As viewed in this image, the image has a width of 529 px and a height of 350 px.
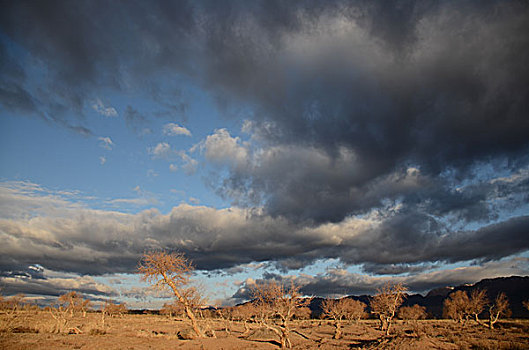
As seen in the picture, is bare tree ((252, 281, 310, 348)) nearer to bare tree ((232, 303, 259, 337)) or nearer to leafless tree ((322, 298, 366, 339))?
bare tree ((232, 303, 259, 337))

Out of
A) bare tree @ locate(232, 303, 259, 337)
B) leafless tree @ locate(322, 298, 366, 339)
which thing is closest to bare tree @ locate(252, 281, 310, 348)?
Answer: bare tree @ locate(232, 303, 259, 337)

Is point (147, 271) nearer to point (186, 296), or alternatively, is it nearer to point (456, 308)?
point (186, 296)

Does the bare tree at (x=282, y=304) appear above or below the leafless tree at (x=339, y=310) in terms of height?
above

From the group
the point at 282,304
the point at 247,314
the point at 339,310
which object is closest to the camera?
the point at 282,304

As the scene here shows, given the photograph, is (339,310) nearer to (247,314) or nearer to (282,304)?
(247,314)

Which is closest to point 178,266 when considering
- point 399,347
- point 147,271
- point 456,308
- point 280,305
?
point 147,271

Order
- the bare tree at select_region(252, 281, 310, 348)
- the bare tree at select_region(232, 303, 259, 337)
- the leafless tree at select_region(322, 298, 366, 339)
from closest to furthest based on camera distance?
the bare tree at select_region(252, 281, 310, 348) → the bare tree at select_region(232, 303, 259, 337) → the leafless tree at select_region(322, 298, 366, 339)

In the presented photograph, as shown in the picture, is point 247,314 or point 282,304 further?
point 247,314

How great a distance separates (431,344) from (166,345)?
23875 mm

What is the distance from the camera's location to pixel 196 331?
3391cm

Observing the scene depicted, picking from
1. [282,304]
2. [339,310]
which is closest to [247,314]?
[339,310]

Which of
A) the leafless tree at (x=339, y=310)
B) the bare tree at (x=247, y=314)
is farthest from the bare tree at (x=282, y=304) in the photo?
the leafless tree at (x=339, y=310)

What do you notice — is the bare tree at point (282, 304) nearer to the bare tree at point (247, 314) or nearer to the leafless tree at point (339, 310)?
the bare tree at point (247, 314)

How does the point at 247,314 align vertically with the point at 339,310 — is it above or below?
above
